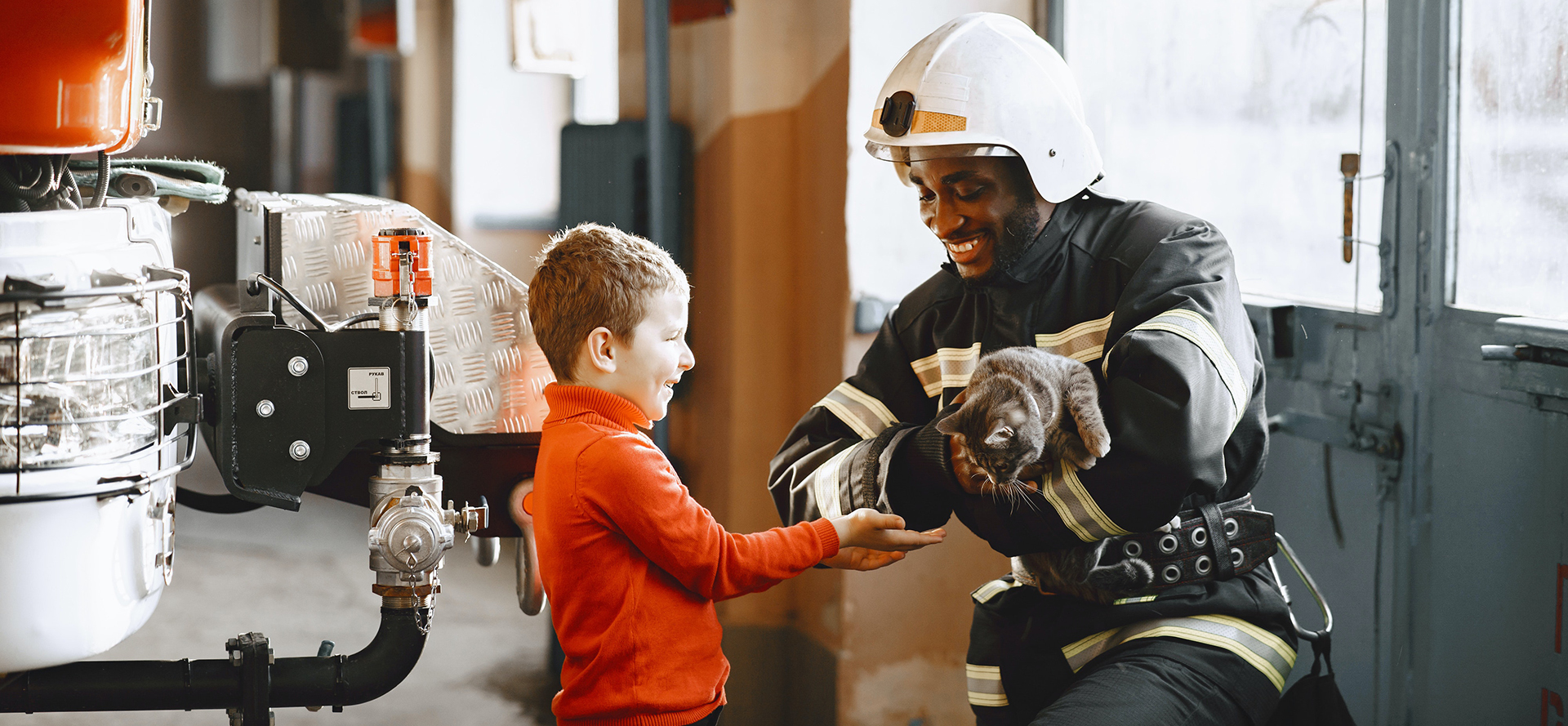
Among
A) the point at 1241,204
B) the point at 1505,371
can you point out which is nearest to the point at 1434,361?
the point at 1505,371

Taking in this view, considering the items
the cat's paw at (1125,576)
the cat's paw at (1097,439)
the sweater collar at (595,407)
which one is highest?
the sweater collar at (595,407)

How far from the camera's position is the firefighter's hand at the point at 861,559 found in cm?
141

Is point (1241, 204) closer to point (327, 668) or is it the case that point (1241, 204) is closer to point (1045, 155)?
point (1045, 155)

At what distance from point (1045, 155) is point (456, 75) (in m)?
1.32

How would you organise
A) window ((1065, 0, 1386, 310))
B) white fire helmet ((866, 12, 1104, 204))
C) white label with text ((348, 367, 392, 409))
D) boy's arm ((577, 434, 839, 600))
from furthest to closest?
window ((1065, 0, 1386, 310)), white fire helmet ((866, 12, 1104, 204)), white label with text ((348, 367, 392, 409)), boy's arm ((577, 434, 839, 600))

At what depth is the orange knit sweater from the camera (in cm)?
125

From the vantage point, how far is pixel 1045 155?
150 centimetres

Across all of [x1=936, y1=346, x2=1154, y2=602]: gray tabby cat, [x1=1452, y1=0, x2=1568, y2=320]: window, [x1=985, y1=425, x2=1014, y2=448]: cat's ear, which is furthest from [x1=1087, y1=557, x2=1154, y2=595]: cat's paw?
[x1=1452, y1=0, x2=1568, y2=320]: window

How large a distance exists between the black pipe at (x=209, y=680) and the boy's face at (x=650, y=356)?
40 cm

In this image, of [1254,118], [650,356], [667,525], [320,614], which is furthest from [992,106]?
[320,614]

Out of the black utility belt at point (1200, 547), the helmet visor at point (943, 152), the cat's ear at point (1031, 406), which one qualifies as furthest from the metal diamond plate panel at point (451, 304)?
the black utility belt at point (1200, 547)

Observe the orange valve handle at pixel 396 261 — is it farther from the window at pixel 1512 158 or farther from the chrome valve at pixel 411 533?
the window at pixel 1512 158

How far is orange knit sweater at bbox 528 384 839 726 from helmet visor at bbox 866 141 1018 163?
1.69 feet

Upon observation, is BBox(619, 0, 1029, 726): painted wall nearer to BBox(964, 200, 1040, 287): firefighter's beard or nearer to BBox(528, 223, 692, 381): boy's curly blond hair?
BBox(964, 200, 1040, 287): firefighter's beard
